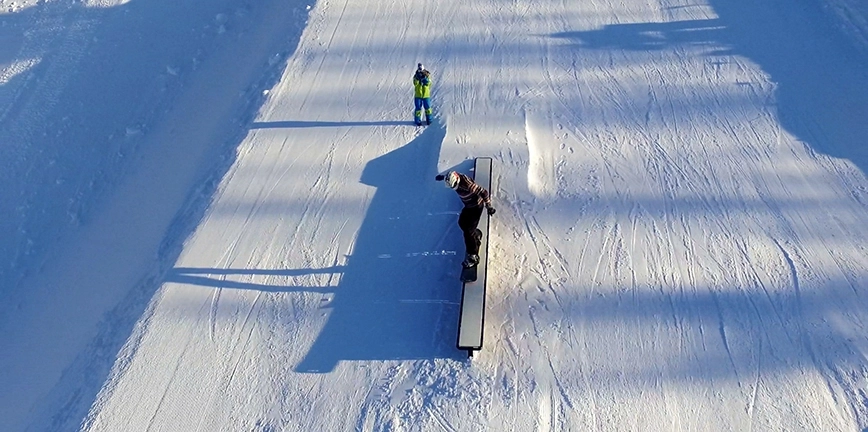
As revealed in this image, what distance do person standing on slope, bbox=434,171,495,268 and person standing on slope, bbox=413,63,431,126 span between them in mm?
2703

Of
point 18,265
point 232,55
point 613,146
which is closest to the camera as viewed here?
point 613,146

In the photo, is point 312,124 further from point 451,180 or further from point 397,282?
point 451,180

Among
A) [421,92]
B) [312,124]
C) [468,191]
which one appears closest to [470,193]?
[468,191]

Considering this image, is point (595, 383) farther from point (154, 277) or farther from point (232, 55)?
point (232, 55)

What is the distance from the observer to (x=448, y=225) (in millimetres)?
8445

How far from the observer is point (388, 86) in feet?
36.3

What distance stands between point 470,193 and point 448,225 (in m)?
1.63

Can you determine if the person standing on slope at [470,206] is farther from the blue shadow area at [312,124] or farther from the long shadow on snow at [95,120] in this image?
the long shadow on snow at [95,120]

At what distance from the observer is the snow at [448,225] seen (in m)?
6.80

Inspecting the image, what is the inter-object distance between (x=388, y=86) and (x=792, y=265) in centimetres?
710

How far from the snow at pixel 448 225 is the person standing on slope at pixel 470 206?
1.80 feet

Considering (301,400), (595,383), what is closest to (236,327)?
(301,400)

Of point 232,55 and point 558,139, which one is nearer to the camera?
point 558,139

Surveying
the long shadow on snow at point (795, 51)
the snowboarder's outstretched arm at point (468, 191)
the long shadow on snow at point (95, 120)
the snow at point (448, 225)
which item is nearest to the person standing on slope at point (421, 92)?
the snow at point (448, 225)
